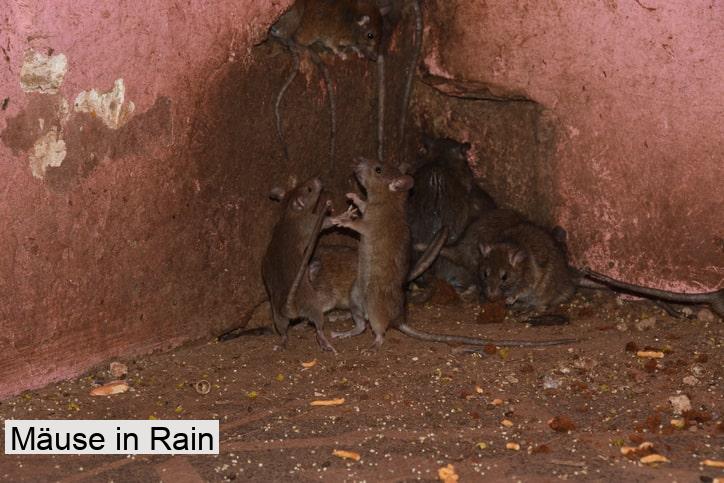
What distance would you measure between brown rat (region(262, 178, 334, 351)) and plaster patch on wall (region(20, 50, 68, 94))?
1657 mm

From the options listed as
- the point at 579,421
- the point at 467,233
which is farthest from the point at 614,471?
the point at 467,233

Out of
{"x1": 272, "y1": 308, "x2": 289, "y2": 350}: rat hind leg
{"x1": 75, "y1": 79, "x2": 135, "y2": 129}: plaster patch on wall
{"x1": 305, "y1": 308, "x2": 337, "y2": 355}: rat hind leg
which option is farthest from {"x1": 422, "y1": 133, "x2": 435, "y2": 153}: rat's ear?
{"x1": 75, "y1": 79, "x2": 135, "y2": 129}: plaster patch on wall

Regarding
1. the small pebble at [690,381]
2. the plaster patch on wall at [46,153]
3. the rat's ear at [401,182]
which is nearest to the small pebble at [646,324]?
the small pebble at [690,381]

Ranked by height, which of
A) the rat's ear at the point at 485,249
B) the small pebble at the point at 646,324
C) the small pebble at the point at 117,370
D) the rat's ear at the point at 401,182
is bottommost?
the small pebble at the point at 117,370

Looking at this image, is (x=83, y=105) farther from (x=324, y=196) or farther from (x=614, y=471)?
(x=614, y=471)

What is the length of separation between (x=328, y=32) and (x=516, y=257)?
1897 mm

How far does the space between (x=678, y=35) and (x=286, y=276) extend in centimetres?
257

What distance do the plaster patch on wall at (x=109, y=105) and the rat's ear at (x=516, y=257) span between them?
283 centimetres

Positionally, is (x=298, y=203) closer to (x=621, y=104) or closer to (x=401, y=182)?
(x=401, y=182)

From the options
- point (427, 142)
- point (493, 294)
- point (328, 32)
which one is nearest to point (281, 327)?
point (493, 294)

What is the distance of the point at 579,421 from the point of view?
17.9ft

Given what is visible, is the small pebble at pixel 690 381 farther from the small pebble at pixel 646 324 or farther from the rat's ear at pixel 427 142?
the rat's ear at pixel 427 142

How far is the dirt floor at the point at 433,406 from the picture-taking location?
5000 millimetres

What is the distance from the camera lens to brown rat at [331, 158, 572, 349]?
22.0ft
